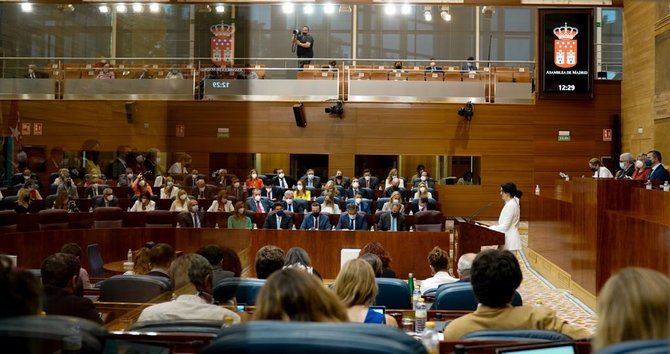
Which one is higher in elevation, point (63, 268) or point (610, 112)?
point (610, 112)

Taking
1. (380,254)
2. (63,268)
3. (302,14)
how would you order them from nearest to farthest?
1. (63,268)
2. (380,254)
3. (302,14)

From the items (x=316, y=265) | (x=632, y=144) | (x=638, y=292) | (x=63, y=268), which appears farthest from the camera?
(x=632, y=144)

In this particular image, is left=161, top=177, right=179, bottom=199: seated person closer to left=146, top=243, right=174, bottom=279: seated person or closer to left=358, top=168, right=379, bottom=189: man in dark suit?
left=358, top=168, right=379, bottom=189: man in dark suit

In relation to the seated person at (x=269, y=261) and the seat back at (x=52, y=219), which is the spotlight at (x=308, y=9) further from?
the seated person at (x=269, y=261)

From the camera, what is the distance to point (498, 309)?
8.32 ft

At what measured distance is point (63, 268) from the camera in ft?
11.0

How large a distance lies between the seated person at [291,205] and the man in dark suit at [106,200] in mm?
3043

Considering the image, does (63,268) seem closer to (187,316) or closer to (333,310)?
(187,316)

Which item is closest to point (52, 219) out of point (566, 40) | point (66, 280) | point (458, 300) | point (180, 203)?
point (180, 203)

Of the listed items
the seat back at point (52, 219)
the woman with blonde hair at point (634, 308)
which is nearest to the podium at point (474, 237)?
the seat back at point (52, 219)

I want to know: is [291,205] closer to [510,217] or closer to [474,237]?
[474,237]

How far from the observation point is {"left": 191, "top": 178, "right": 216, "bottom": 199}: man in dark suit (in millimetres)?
11705

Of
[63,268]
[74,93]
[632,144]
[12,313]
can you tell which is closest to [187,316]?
[63,268]

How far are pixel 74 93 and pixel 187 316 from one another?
381cm
